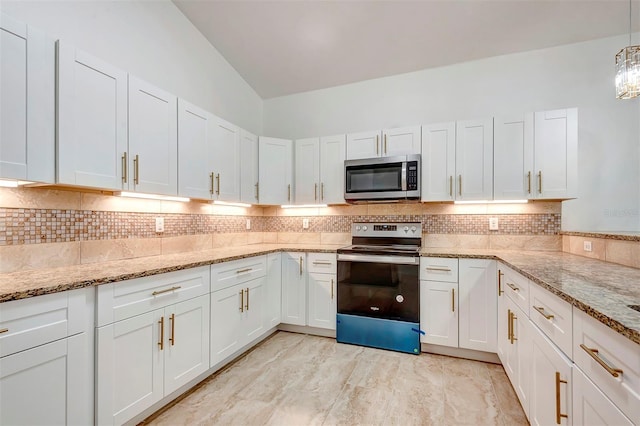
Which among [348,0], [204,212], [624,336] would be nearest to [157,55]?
[204,212]

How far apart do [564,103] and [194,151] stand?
134 inches

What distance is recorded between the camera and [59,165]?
5.07 feet

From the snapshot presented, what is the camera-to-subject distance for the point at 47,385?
1.25m

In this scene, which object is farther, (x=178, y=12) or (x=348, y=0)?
(x=178, y=12)

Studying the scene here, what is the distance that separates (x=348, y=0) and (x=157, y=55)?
1.65 meters

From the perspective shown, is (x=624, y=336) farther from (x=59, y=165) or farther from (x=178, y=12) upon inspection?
(x=178, y=12)

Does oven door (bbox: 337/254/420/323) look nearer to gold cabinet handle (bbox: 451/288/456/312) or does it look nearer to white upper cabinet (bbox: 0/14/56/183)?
gold cabinet handle (bbox: 451/288/456/312)

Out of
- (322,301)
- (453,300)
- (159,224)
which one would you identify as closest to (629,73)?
(453,300)

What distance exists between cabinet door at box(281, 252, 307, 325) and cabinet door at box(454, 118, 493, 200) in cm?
169

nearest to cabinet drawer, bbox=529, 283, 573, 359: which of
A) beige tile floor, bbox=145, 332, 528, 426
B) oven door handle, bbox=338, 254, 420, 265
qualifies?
beige tile floor, bbox=145, 332, 528, 426

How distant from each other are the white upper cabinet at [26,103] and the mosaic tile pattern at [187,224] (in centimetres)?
38

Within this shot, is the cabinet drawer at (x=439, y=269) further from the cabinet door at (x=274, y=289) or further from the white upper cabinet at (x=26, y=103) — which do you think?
the white upper cabinet at (x=26, y=103)

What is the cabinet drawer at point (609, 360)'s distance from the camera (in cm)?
74

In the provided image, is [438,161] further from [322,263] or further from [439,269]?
[322,263]
